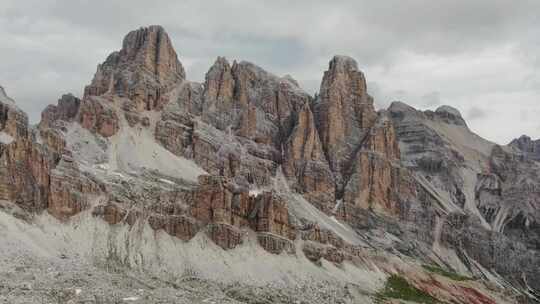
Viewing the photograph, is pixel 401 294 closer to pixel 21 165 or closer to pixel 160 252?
pixel 160 252

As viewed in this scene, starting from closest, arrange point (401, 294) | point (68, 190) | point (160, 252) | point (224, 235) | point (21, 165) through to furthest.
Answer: point (21, 165) → point (160, 252) → point (68, 190) → point (224, 235) → point (401, 294)

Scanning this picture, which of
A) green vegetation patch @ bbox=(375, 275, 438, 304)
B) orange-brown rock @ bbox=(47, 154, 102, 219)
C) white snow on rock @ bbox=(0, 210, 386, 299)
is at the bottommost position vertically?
green vegetation patch @ bbox=(375, 275, 438, 304)

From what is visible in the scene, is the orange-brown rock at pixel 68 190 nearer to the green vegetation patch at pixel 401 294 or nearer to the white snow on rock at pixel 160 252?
the white snow on rock at pixel 160 252

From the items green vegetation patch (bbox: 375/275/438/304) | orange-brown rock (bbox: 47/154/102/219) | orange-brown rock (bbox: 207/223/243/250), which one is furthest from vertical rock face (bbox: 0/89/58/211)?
green vegetation patch (bbox: 375/275/438/304)

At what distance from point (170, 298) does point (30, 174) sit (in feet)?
202

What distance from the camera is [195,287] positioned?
149 m

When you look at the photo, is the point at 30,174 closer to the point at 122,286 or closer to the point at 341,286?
the point at 122,286

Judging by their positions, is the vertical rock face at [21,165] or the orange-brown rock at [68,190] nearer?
the vertical rock face at [21,165]

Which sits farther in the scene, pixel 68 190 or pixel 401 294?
pixel 401 294

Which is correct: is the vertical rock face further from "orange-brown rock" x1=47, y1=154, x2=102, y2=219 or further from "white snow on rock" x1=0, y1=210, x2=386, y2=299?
"white snow on rock" x1=0, y1=210, x2=386, y2=299

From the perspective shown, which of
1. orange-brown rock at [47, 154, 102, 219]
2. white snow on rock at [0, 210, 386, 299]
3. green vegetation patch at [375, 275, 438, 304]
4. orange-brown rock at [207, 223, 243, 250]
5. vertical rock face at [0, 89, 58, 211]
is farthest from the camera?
green vegetation patch at [375, 275, 438, 304]

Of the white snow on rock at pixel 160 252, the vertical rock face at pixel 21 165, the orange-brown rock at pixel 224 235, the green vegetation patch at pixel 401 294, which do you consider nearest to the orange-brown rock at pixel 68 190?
the vertical rock face at pixel 21 165

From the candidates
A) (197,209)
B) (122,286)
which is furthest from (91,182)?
(122,286)

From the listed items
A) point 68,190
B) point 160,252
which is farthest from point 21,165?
point 160,252
